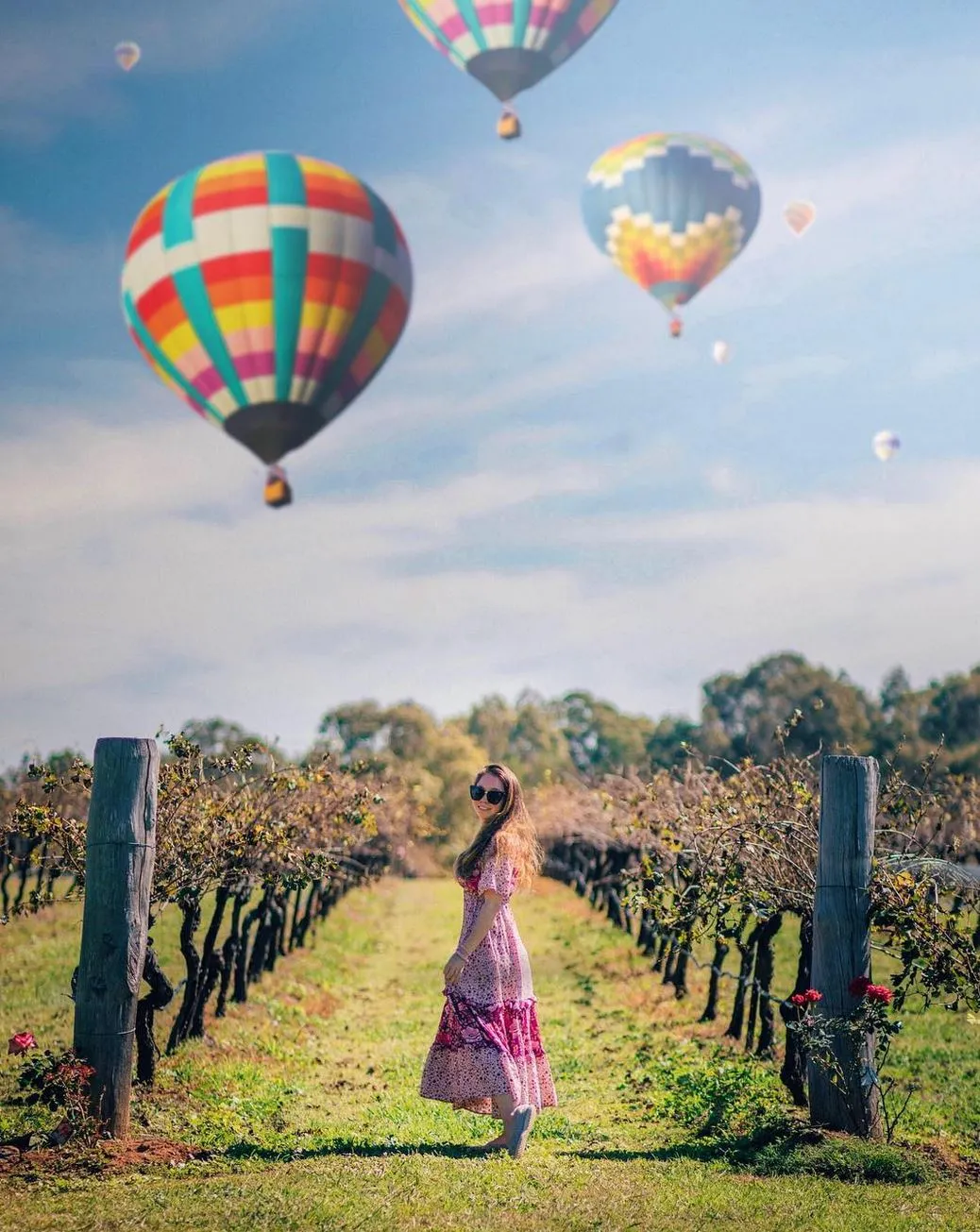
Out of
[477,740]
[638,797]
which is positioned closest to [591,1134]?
[638,797]

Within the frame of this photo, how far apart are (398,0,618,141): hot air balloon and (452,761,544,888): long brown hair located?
753 inches

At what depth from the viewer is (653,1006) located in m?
17.2

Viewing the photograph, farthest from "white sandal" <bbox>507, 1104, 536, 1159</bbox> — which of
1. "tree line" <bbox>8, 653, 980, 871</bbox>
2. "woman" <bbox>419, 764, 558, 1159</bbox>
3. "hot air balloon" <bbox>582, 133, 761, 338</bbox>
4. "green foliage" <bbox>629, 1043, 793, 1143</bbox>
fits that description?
"tree line" <bbox>8, 653, 980, 871</bbox>

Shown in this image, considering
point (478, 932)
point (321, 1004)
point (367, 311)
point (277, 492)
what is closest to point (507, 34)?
point (367, 311)

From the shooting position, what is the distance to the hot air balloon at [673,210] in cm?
3269

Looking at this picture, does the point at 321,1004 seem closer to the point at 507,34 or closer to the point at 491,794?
the point at 491,794

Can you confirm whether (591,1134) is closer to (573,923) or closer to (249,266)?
(249,266)

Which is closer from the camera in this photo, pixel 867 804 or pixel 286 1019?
pixel 867 804

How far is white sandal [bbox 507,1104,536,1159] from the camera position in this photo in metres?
8.34

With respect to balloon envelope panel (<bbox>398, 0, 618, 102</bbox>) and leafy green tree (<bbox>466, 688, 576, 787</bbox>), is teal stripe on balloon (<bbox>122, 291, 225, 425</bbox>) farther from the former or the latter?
leafy green tree (<bbox>466, 688, 576, 787</bbox>)

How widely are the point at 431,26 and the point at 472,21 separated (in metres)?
1.05

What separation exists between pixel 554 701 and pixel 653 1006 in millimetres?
113127

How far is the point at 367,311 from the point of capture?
695 inches

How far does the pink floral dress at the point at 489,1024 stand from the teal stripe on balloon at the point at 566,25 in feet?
70.1
